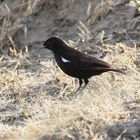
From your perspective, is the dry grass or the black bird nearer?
the dry grass

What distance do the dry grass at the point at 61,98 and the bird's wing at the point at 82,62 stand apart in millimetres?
261

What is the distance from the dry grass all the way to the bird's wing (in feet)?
0.86

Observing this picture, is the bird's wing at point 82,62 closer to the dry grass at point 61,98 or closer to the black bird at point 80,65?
the black bird at point 80,65

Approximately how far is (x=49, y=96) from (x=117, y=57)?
4.40 ft

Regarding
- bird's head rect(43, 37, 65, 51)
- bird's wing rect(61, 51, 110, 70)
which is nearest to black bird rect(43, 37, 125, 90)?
bird's wing rect(61, 51, 110, 70)

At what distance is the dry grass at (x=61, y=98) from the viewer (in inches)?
230

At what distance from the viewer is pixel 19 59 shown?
9680mm

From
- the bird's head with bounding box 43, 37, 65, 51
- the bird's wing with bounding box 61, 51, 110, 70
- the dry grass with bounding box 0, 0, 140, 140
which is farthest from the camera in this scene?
the bird's head with bounding box 43, 37, 65, 51

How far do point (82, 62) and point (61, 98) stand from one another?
1.77 feet

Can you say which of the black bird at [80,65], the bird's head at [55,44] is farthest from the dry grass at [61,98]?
the bird's head at [55,44]

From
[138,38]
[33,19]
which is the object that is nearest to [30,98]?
[138,38]

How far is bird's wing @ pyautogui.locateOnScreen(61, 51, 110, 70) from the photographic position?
7.63 meters

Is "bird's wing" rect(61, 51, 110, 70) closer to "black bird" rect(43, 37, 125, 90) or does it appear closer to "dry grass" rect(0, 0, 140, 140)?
"black bird" rect(43, 37, 125, 90)

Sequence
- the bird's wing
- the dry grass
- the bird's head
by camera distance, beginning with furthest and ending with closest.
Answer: the bird's head, the bird's wing, the dry grass
